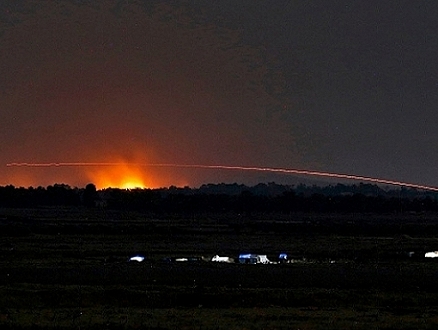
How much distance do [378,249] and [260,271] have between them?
91.0ft

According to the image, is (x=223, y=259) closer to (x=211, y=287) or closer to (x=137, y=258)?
(x=137, y=258)

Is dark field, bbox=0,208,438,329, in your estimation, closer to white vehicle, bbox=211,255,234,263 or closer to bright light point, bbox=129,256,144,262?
bright light point, bbox=129,256,144,262

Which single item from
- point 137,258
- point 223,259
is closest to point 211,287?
point 223,259

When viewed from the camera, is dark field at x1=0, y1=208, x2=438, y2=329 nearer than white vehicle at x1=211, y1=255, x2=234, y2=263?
Yes

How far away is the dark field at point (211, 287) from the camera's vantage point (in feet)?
133

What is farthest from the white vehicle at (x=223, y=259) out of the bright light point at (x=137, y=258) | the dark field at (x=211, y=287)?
the bright light point at (x=137, y=258)

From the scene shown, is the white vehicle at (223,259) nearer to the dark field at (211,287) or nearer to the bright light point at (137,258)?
the dark field at (211,287)

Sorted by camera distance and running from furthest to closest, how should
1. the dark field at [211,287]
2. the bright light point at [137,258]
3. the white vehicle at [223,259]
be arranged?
the white vehicle at [223,259] → the bright light point at [137,258] → the dark field at [211,287]

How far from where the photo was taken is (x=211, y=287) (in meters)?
53.0

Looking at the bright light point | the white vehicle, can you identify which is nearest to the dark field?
the bright light point

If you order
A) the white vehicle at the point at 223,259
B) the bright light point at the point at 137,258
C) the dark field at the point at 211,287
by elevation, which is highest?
the bright light point at the point at 137,258

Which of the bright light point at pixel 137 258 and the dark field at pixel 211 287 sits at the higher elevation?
the bright light point at pixel 137 258

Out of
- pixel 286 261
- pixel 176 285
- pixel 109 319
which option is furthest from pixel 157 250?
pixel 109 319

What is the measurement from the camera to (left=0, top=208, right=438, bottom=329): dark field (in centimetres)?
4059
